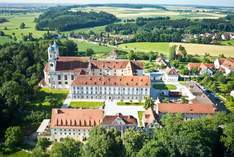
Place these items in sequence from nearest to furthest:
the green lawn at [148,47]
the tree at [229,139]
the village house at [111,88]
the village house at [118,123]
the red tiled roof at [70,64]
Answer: the tree at [229,139], the village house at [118,123], the village house at [111,88], the red tiled roof at [70,64], the green lawn at [148,47]

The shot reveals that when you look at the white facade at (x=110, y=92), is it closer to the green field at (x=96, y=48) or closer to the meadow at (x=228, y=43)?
the green field at (x=96, y=48)

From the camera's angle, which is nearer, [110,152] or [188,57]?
[110,152]

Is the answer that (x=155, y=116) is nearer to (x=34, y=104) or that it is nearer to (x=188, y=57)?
(x=34, y=104)

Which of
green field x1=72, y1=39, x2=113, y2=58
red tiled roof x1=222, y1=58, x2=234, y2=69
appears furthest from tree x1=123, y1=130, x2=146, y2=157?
green field x1=72, y1=39, x2=113, y2=58

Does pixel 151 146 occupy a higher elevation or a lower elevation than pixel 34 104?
higher

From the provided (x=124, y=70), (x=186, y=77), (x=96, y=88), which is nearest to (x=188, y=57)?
(x=186, y=77)

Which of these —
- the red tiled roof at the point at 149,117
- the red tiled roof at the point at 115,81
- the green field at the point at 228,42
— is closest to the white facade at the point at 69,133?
the red tiled roof at the point at 149,117
